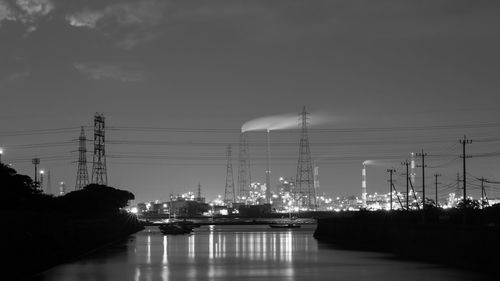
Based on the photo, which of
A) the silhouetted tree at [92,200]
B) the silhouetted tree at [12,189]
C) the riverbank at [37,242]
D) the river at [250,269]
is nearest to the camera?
the river at [250,269]

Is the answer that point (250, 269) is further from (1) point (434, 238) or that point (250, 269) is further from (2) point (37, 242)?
(1) point (434, 238)

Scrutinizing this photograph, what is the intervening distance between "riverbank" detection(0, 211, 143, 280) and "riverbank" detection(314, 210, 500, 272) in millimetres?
20955

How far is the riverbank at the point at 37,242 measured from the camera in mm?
36594

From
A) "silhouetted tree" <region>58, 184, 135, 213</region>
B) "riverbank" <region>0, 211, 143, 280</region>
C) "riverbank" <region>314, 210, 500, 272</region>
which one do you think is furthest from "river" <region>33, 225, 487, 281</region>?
"silhouetted tree" <region>58, 184, 135, 213</region>

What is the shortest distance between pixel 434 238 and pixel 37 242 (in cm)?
2299

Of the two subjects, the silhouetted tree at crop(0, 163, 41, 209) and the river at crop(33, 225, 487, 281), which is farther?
the silhouetted tree at crop(0, 163, 41, 209)

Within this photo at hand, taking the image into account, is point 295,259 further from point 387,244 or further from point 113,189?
point 113,189

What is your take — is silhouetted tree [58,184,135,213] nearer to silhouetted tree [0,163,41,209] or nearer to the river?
silhouetted tree [0,163,41,209]

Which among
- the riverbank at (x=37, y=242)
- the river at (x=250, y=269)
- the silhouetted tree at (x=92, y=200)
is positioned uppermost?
the silhouetted tree at (x=92, y=200)

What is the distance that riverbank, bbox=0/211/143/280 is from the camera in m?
36.6

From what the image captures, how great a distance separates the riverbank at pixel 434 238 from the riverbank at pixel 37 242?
2095 cm

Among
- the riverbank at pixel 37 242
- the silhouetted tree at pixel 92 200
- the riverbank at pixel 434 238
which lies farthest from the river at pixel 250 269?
the silhouetted tree at pixel 92 200

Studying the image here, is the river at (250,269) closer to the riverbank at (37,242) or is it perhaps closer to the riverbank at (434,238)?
the riverbank at (37,242)

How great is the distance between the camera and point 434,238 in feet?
160
